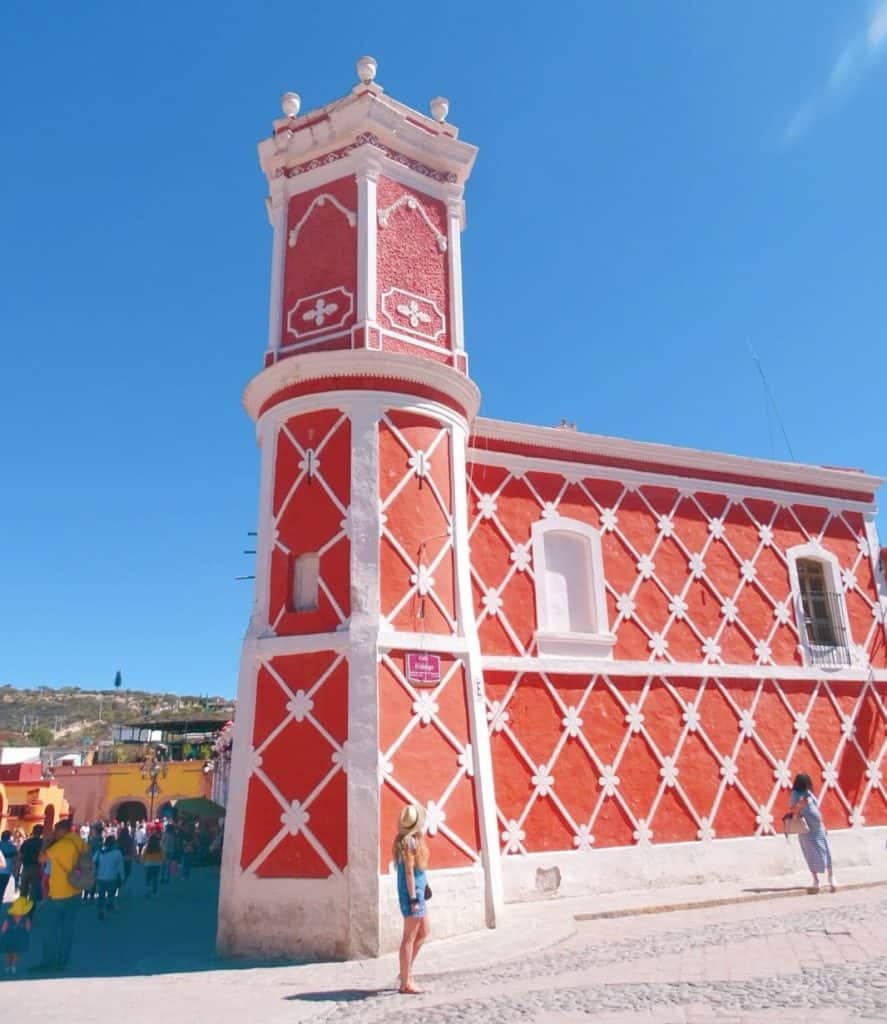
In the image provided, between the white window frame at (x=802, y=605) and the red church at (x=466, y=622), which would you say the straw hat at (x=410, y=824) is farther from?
the white window frame at (x=802, y=605)

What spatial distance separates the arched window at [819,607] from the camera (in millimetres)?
16516

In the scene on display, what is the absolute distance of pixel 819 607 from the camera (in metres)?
17.3

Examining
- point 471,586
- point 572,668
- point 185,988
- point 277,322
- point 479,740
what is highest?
point 277,322

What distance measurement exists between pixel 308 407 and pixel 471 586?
3648mm

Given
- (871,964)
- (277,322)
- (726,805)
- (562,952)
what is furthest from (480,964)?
(277,322)

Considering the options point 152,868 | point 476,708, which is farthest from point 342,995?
point 152,868

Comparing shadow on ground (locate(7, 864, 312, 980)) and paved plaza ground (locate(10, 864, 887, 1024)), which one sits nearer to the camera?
paved plaza ground (locate(10, 864, 887, 1024))

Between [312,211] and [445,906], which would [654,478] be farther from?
[445,906]

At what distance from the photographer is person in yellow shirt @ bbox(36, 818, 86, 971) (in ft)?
30.6

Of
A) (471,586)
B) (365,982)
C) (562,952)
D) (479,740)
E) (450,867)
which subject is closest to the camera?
(365,982)

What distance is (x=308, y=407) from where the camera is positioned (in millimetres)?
12125

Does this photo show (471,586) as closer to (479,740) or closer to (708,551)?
(479,740)

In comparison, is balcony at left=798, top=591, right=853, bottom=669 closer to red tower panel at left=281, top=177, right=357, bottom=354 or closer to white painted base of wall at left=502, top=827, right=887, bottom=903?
white painted base of wall at left=502, top=827, right=887, bottom=903

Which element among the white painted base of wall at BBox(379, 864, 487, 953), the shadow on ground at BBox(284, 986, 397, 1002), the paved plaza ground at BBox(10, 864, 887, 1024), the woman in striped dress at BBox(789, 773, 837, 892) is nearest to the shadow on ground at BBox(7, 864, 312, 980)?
the paved plaza ground at BBox(10, 864, 887, 1024)
